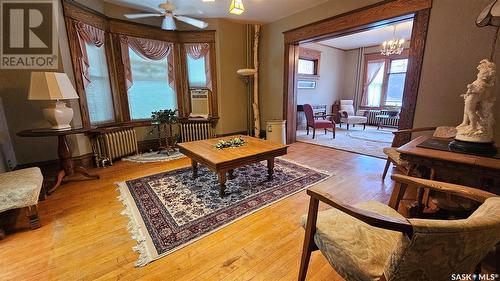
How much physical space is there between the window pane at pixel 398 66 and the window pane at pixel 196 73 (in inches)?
238

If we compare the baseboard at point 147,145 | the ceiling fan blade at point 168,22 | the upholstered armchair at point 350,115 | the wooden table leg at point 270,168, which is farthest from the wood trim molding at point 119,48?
the upholstered armchair at point 350,115

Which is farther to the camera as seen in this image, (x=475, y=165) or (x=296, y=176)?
(x=296, y=176)

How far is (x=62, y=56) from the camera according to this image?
2787mm

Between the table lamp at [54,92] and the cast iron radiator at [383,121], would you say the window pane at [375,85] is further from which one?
the table lamp at [54,92]

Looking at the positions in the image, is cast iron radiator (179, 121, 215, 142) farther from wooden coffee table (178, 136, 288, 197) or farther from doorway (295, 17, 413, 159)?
doorway (295, 17, 413, 159)

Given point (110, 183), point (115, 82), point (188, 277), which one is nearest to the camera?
point (188, 277)

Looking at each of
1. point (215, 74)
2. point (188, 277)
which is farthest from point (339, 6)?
point (188, 277)

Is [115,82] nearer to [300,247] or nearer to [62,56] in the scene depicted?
[62,56]

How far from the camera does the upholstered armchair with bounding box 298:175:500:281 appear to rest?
25.4 inches

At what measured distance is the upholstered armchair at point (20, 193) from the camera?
1.66m

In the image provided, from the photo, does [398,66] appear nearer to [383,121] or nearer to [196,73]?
[383,121]

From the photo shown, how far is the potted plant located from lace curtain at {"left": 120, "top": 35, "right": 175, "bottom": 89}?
0.73 metres

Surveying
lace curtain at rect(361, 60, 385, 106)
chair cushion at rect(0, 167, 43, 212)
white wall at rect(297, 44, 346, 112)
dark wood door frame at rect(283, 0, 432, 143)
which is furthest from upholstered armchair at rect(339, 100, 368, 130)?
chair cushion at rect(0, 167, 43, 212)

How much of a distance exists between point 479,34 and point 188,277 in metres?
3.60
